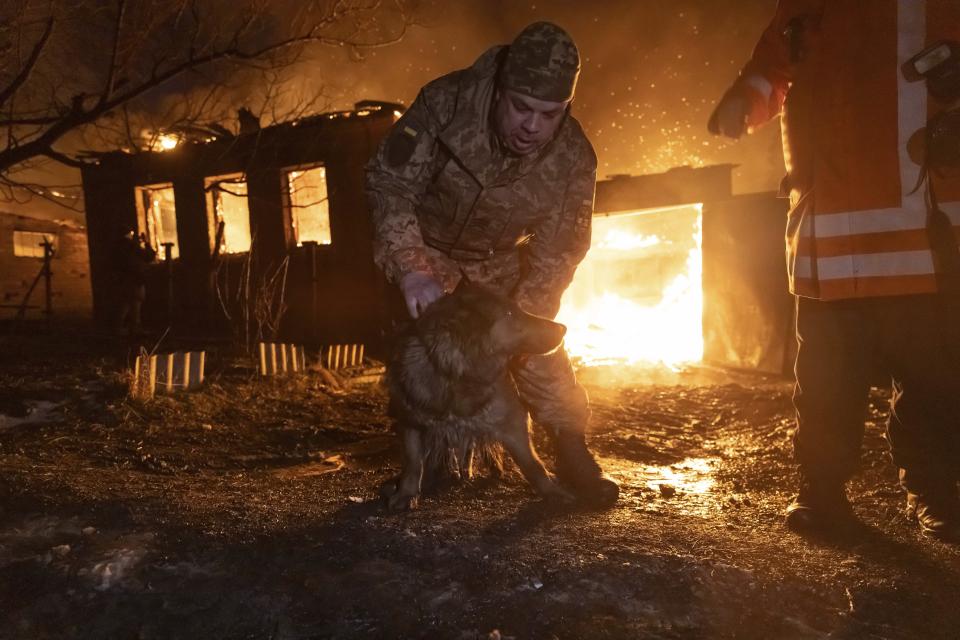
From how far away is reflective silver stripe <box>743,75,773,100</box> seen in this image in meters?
2.55

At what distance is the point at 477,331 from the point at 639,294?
56.4ft

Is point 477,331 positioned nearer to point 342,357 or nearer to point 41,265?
point 342,357

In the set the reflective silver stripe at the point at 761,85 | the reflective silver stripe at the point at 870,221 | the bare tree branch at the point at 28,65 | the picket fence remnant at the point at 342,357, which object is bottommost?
the picket fence remnant at the point at 342,357

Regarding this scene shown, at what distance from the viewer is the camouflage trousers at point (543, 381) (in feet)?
10.1

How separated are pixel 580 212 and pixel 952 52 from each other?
163 cm

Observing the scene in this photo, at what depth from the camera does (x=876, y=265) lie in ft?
7.05

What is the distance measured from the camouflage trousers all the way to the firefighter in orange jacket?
112cm

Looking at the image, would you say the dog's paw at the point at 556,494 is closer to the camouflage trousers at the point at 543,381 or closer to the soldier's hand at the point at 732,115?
the camouflage trousers at the point at 543,381

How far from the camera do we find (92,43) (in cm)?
625

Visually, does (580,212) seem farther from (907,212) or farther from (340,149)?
(340,149)

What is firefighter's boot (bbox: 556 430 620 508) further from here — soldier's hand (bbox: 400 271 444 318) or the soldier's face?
the soldier's face

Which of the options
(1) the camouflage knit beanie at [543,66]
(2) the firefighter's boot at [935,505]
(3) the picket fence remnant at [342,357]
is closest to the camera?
(2) the firefighter's boot at [935,505]

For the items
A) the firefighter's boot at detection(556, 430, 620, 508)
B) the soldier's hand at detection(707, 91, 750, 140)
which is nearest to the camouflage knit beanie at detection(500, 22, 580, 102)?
the soldier's hand at detection(707, 91, 750, 140)

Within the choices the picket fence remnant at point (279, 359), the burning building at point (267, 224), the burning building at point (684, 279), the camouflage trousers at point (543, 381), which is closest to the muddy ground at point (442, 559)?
the camouflage trousers at point (543, 381)
